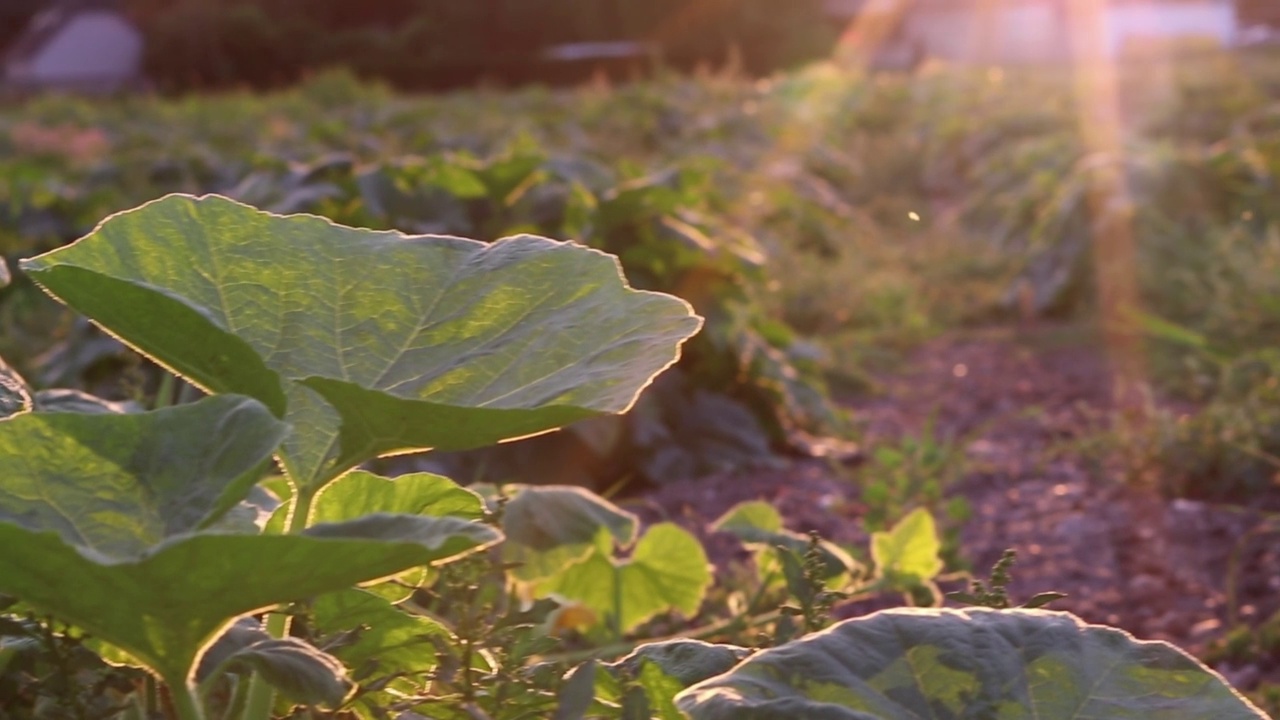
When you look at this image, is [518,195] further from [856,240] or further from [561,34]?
[561,34]

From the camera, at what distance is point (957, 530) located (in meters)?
2.73

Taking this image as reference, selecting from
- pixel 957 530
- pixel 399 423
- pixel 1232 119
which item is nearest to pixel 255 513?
pixel 399 423

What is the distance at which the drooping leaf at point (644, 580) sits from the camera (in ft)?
6.22

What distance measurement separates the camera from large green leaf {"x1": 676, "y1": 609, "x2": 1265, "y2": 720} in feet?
2.67

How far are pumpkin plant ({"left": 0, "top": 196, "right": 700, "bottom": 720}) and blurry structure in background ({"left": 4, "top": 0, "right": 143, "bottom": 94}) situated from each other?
118ft

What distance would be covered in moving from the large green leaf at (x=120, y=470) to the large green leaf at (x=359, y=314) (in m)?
0.09

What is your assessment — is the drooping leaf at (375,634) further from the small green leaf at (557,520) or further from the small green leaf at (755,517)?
the small green leaf at (755,517)

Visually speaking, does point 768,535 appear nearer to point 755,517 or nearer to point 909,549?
point 755,517

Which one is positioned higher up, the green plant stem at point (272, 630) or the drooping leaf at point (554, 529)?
the green plant stem at point (272, 630)

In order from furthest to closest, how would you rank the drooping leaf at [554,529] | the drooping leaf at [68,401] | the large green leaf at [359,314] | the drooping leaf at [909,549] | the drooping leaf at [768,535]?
the drooping leaf at [909,549]
the drooping leaf at [554,529]
the drooping leaf at [768,535]
the drooping leaf at [68,401]
the large green leaf at [359,314]

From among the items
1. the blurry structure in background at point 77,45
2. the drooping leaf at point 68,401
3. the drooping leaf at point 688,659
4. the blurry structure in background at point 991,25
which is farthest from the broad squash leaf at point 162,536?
the blurry structure in background at point 77,45

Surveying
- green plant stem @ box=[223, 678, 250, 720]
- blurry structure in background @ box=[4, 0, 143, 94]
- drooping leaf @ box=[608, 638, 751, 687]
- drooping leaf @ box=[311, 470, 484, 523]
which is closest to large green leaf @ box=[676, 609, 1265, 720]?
drooping leaf @ box=[608, 638, 751, 687]

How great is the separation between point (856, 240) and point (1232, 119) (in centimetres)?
314

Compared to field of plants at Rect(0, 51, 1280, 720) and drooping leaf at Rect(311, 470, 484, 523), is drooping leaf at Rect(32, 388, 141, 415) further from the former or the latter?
drooping leaf at Rect(311, 470, 484, 523)
